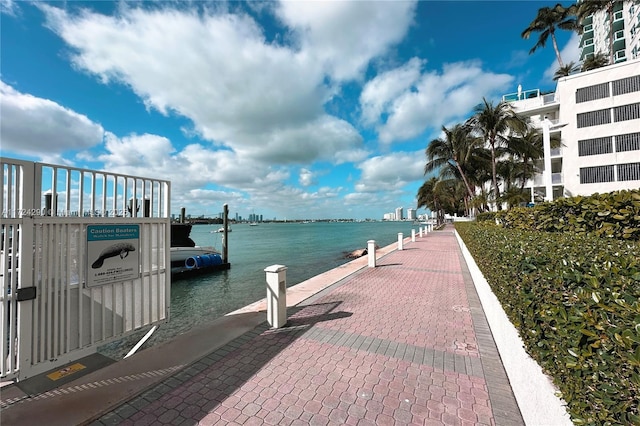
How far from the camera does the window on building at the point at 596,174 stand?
81.0ft

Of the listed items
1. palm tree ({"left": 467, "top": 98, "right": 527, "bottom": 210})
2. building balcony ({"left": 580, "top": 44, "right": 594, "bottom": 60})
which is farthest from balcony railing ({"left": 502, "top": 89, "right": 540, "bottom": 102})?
building balcony ({"left": 580, "top": 44, "right": 594, "bottom": 60})

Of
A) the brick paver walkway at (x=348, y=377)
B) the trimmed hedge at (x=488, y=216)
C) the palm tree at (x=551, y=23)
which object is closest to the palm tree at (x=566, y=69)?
the palm tree at (x=551, y=23)

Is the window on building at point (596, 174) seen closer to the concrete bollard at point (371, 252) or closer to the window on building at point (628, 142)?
the window on building at point (628, 142)

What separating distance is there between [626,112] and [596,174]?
214 inches

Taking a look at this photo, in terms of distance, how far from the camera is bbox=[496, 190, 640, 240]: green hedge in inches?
173

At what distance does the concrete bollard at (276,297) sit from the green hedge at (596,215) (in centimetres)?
557

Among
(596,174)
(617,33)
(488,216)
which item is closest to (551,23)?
(596,174)

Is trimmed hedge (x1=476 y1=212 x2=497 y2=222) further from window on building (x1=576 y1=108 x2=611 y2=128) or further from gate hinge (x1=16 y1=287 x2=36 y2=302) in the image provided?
window on building (x1=576 y1=108 x2=611 y2=128)

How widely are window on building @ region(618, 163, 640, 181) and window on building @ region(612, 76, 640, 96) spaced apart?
6.35m

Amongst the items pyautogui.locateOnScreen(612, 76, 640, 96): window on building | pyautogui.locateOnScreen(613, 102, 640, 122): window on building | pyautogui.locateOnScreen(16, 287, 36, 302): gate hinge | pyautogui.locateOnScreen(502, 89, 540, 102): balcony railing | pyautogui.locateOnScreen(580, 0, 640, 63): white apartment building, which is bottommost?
pyautogui.locateOnScreen(16, 287, 36, 302): gate hinge

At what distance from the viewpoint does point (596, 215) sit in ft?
16.7

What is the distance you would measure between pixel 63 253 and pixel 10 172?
1.03 m

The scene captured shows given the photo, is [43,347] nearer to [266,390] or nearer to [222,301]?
[266,390]

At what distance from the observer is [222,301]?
1041 cm
